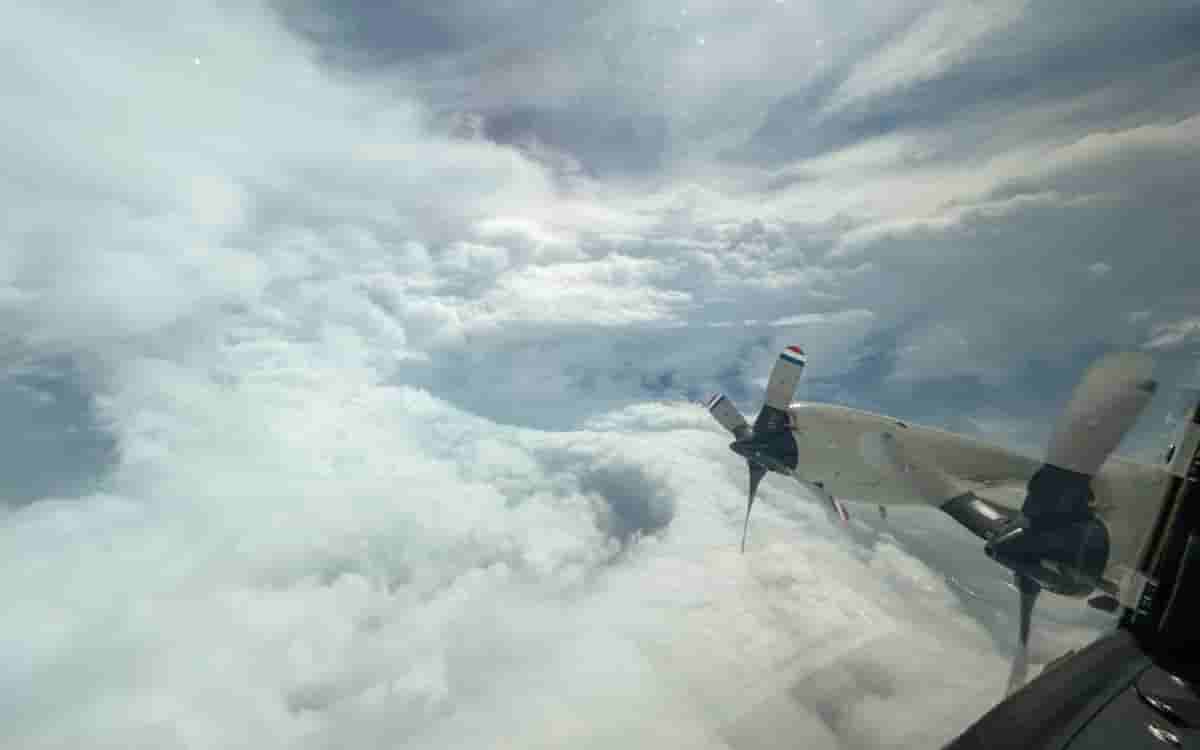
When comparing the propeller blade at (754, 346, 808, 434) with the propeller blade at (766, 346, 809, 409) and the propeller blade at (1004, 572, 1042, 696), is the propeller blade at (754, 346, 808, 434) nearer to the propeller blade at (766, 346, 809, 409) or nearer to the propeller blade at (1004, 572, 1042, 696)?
the propeller blade at (766, 346, 809, 409)

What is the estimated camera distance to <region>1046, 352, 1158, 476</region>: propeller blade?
46.8 ft

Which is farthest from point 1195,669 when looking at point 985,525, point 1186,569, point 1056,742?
point 985,525

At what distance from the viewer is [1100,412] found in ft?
48.5

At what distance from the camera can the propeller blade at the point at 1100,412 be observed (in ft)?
46.8

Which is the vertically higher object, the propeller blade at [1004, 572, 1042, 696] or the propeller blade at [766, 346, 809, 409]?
the propeller blade at [766, 346, 809, 409]

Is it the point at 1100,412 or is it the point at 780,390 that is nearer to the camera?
the point at 1100,412

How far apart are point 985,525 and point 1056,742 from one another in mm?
16486

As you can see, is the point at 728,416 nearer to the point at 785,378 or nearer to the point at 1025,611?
the point at 785,378

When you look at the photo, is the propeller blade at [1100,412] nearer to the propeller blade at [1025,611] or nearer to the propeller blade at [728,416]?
the propeller blade at [1025,611]

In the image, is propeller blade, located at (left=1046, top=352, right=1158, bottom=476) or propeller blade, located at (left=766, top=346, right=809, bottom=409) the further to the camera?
propeller blade, located at (left=766, top=346, right=809, bottom=409)

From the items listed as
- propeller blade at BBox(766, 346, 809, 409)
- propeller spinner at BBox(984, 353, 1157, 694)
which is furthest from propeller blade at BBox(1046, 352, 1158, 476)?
propeller blade at BBox(766, 346, 809, 409)

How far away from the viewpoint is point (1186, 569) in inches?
239

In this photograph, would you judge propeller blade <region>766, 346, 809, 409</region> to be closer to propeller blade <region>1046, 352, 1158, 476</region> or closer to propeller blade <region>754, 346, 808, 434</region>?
propeller blade <region>754, 346, 808, 434</region>

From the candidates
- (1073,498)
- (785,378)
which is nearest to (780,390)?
(785,378)
